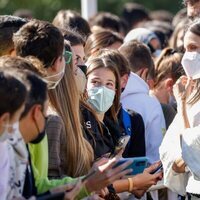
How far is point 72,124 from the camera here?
5887mm

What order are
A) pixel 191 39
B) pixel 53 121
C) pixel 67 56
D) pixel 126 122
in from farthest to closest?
1. pixel 126 122
2. pixel 191 39
3. pixel 67 56
4. pixel 53 121

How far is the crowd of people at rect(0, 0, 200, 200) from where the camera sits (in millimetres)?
5098

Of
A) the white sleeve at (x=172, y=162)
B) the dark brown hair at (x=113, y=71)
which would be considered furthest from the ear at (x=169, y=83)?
the white sleeve at (x=172, y=162)

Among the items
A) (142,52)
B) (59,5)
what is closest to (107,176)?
(142,52)

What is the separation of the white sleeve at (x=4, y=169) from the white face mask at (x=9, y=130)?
0.07 m

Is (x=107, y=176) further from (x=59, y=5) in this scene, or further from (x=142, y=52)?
(x=59, y=5)

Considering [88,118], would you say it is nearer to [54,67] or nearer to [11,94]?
[54,67]

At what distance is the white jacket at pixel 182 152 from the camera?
6.16m

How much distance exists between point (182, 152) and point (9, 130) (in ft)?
5.10

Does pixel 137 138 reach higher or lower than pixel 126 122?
lower

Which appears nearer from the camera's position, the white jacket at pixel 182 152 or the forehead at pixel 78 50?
the white jacket at pixel 182 152

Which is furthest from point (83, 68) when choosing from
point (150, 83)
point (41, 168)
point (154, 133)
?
point (150, 83)

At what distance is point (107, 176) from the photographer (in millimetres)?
5227

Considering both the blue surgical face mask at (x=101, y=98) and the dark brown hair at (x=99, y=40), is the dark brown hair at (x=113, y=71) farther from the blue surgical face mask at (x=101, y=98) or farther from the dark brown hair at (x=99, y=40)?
the dark brown hair at (x=99, y=40)
